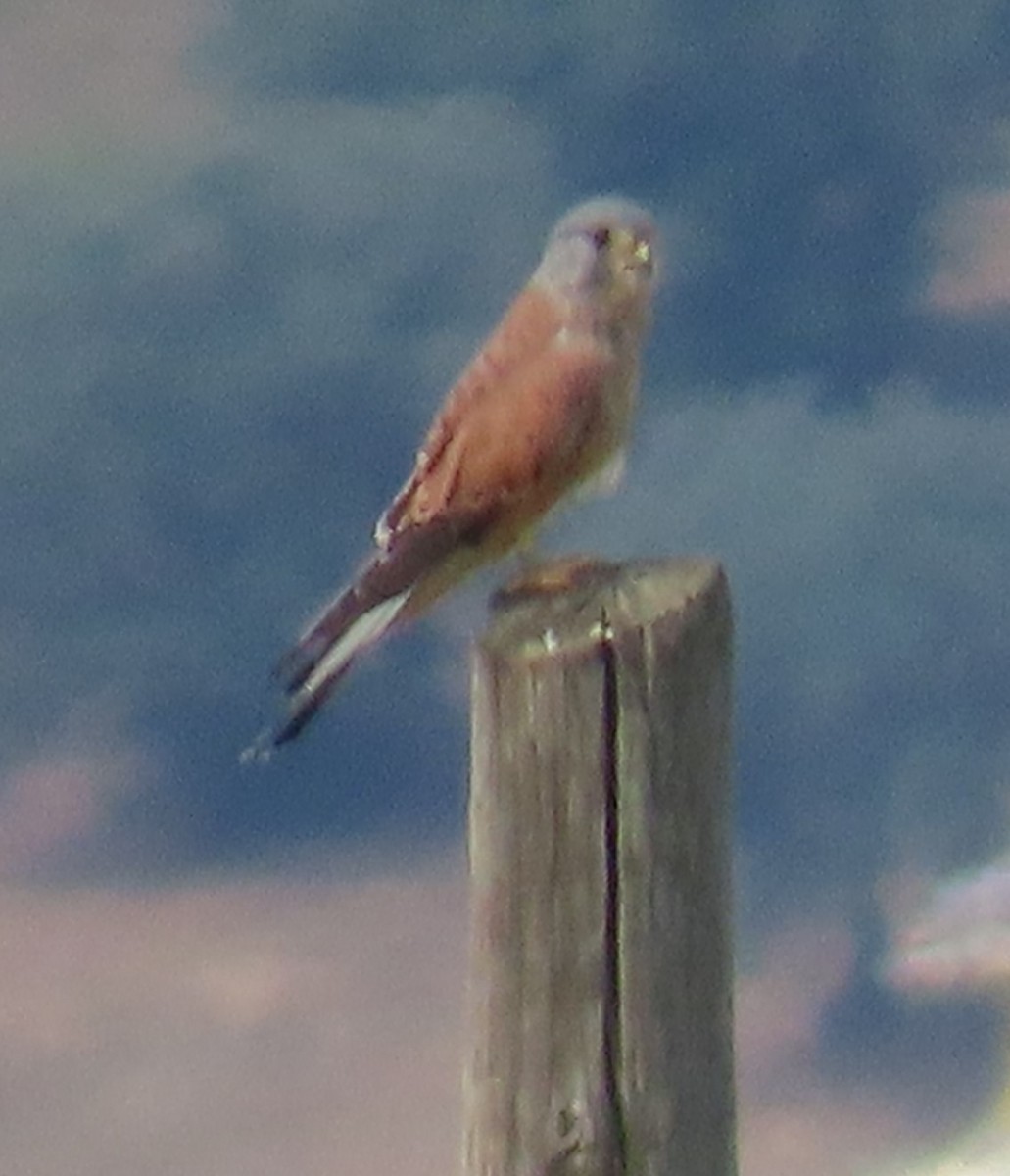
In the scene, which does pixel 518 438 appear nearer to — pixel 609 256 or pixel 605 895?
pixel 609 256

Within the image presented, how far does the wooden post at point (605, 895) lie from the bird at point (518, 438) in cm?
53

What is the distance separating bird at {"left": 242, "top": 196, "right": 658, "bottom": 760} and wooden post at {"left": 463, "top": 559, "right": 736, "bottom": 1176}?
20.9 inches

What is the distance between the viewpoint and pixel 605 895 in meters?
1.97

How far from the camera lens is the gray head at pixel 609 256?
9.82 ft

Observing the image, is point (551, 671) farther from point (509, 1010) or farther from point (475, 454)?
point (475, 454)

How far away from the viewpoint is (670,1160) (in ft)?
6.46

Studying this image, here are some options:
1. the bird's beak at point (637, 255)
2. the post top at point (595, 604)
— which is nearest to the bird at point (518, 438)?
the bird's beak at point (637, 255)

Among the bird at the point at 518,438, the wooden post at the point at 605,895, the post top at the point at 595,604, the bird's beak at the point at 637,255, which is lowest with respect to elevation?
the wooden post at the point at 605,895

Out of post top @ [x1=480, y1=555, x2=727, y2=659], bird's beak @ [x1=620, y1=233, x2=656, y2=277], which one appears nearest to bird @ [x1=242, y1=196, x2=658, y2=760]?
bird's beak @ [x1=620, y1=233, x2=656, y2=277]

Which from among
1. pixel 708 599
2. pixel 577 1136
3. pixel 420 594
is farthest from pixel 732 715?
pixel 420 594

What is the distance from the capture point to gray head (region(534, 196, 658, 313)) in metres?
2.99

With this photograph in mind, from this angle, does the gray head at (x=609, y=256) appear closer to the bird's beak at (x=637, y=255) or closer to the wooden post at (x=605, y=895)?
the bird's beak at (x=637, y=255)

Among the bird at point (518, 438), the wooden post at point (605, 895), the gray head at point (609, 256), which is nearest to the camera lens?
the wooden post at point (605, 895)

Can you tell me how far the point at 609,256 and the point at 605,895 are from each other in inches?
49.7
